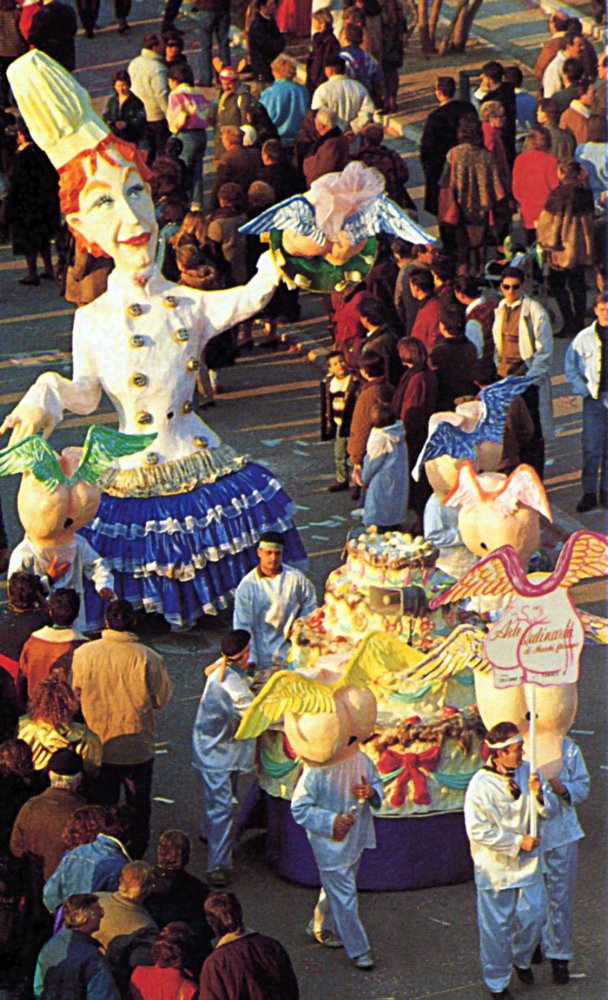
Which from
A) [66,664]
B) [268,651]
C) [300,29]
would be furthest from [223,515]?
[300,29]

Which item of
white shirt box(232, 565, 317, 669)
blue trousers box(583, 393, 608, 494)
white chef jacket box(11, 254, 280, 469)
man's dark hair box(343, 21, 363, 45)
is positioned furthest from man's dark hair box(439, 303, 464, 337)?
man's dark hair box(343, 21, 363, 45)

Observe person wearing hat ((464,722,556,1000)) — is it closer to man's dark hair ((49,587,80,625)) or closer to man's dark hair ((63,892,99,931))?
man's dark hair ((63,892,99,931))

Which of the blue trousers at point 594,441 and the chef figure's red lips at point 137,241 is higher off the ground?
the chef figure's red lips at point 137,241

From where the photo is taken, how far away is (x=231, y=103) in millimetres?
23453

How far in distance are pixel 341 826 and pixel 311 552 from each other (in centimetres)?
558

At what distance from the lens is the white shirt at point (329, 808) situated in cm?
1238

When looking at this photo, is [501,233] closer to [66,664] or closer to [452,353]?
[452,353]

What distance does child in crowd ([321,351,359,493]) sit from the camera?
17953mm

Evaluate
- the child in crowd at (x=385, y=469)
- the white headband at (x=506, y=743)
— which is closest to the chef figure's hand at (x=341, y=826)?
the white headband at (x=506, y=743)

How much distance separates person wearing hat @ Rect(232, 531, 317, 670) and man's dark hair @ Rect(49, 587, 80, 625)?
1.18 meters

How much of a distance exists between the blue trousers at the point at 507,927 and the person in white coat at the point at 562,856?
0.13 metres

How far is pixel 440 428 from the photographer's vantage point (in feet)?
50.3

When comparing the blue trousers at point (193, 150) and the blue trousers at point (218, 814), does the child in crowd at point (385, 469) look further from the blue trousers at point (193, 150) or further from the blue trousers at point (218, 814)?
the blue trousers at point (193, 150)

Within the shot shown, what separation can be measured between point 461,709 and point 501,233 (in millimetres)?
10229
